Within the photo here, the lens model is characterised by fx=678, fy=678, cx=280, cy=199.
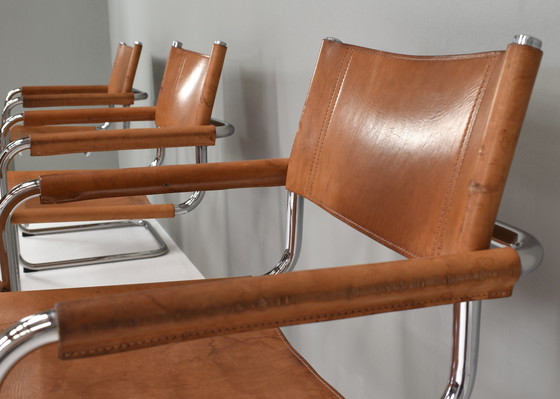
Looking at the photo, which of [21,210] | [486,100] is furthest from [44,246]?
[486,100]

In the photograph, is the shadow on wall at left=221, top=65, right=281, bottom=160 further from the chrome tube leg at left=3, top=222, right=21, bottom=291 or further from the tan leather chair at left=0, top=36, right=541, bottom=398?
the chrome tube leg at left=3, top=222, right=21, bottom=291

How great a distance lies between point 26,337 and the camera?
48 centimetres

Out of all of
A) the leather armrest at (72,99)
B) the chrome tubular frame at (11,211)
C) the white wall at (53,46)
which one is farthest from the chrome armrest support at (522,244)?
the white wall at (53,46)

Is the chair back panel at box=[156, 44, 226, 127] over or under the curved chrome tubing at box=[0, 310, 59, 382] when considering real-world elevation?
over

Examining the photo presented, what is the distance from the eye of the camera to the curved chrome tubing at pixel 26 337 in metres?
0.47

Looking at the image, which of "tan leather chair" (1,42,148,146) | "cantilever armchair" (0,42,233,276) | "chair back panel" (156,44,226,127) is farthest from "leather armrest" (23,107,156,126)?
"tan leather chair" (1,42,148,146)

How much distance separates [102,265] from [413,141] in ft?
5.47

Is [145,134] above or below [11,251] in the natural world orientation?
above

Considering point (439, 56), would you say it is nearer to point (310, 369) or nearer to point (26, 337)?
point (310, 369)

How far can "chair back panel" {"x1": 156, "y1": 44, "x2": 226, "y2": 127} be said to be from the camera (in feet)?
5.03

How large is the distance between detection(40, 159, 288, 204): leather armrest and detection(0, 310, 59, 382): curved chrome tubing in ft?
1.59

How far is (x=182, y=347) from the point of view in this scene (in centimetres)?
86

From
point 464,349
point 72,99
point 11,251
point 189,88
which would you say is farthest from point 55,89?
point 464,349

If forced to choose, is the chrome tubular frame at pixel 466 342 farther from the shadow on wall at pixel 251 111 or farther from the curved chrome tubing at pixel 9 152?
Result: the curved chrome tubing at pixel 9 152
